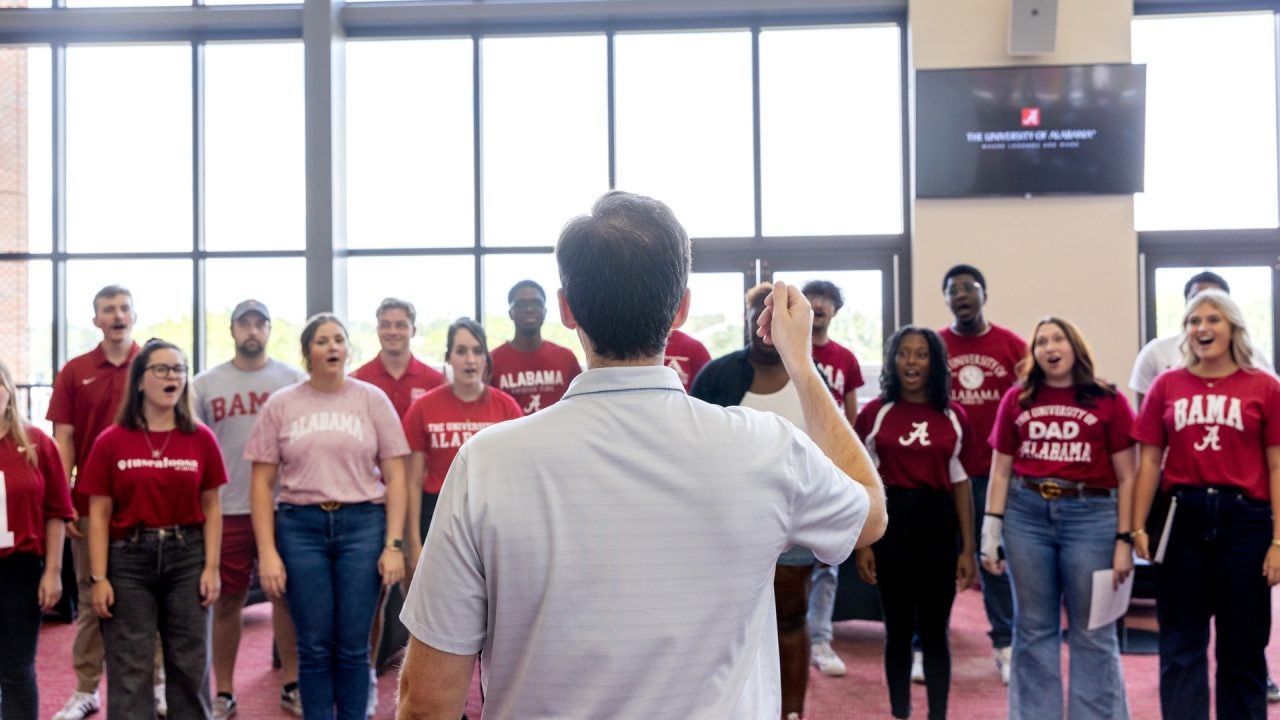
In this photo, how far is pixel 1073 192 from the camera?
651 centimetres

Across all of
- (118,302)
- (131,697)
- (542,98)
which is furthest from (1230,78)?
(131,697)

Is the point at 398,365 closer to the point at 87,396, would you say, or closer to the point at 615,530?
the point at 87,396

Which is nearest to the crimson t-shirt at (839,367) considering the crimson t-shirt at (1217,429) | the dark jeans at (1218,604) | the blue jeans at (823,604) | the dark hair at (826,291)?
the dark hair at (826,291)

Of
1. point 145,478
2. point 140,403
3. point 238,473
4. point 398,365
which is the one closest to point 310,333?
point 140,403

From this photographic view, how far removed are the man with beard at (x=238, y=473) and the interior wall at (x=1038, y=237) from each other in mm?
4156

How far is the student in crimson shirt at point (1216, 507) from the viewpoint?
3.05 m

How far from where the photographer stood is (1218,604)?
10.2ft

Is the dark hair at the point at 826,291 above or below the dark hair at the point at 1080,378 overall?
above

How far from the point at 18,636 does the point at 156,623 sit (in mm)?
381

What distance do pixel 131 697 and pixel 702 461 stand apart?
2802mm

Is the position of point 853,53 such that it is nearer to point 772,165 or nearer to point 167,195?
point 772,165

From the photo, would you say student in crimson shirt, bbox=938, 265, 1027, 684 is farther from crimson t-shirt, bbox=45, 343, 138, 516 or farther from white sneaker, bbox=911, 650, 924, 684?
crimson t-shirt, bbox=45, 343, 138, 516

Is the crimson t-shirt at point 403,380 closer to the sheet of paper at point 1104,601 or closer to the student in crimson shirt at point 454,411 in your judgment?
the student in crimson shirt at point 454,411

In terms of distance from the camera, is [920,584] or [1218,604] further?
[920,584]
